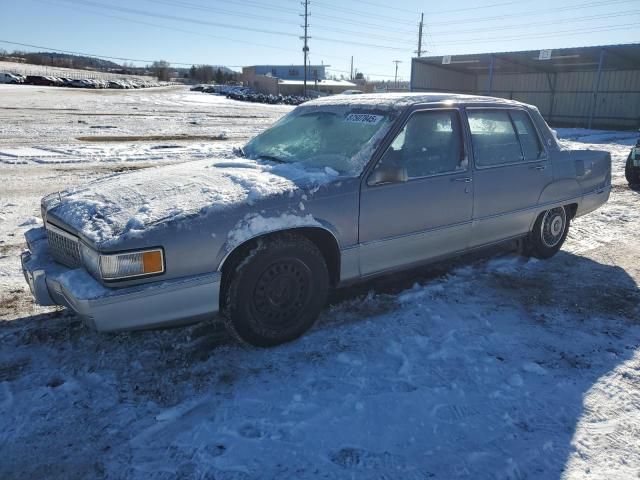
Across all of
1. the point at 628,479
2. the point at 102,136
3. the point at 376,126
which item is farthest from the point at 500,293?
the point at 102,136

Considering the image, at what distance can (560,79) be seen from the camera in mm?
30750

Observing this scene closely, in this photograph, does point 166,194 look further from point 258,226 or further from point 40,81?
point 40,81

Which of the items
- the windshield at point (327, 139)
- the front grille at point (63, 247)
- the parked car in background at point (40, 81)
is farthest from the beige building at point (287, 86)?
the front grille at point (63, 247)

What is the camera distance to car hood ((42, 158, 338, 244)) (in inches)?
113

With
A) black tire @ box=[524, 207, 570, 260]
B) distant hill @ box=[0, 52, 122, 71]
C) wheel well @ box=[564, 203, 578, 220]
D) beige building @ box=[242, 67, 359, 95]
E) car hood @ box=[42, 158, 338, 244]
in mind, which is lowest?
black tire @ box=[524, 207, 570, 260]

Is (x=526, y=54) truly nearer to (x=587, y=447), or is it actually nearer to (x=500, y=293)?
(x=500, y=293)

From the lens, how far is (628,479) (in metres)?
2.29

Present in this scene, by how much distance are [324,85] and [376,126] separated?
73529mm

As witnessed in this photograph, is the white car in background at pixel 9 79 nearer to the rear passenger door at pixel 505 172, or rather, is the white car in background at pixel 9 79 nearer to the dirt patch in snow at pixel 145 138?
the dirt patch in snow at pixel 145 138

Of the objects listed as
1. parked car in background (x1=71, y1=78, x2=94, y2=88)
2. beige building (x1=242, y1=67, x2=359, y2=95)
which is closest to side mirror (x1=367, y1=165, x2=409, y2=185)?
parked car in background (x1=71, y1=78, x2=94, y2=88)

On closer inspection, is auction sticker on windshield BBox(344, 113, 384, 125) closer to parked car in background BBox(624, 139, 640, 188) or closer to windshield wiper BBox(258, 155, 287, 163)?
windshield wiper BBox(258, 155, 287, 163)

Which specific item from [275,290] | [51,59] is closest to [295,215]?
[275,290]

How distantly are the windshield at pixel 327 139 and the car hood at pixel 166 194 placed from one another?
190 mm

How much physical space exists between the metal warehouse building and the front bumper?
2651 centimetres
